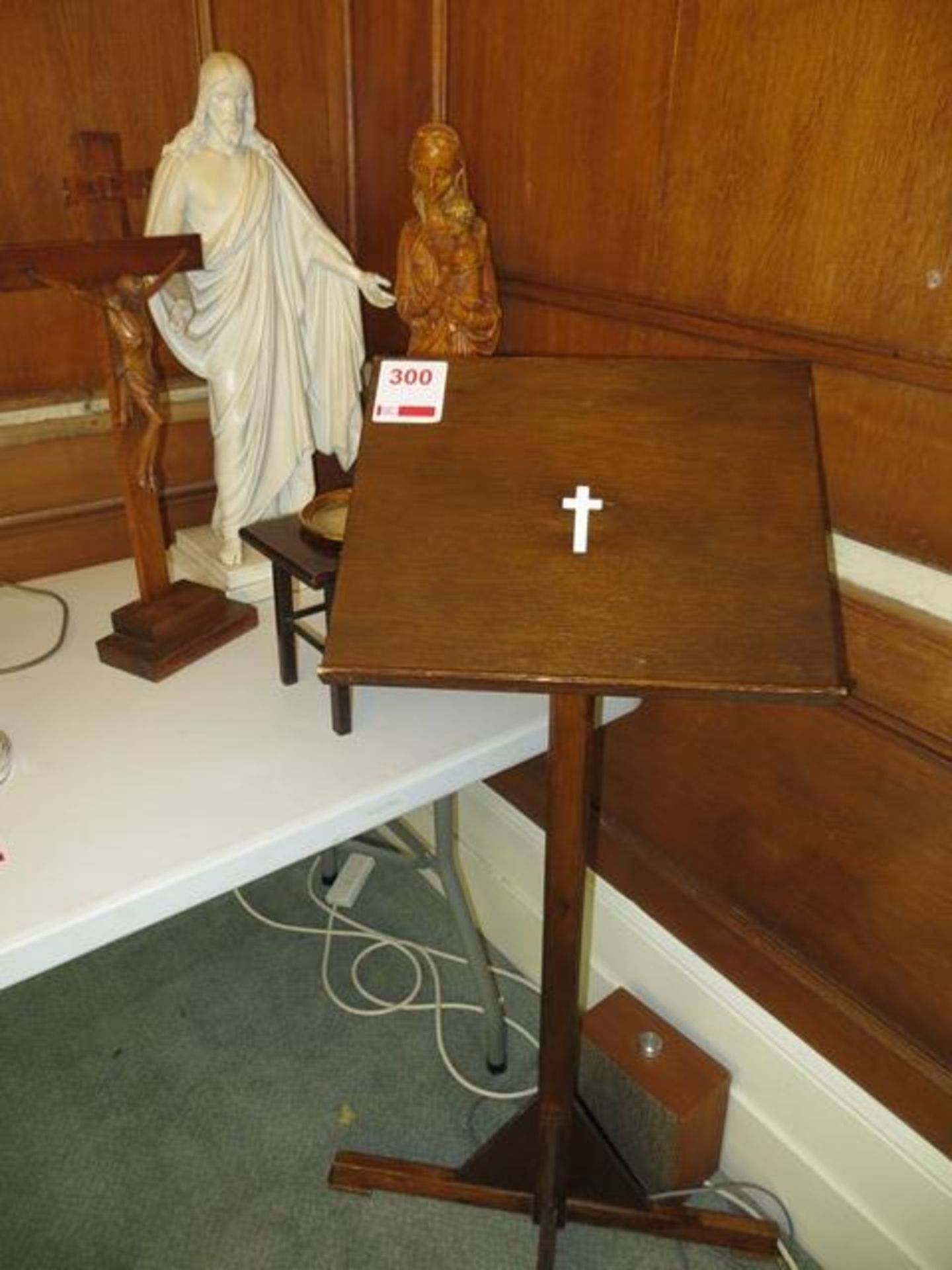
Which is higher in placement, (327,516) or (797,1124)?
(327,516)

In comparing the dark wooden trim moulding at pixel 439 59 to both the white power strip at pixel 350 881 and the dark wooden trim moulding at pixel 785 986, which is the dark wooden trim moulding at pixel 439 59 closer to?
the dark wooden trim moulding at pixel 785 986

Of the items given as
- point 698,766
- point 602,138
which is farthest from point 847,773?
point 602,138

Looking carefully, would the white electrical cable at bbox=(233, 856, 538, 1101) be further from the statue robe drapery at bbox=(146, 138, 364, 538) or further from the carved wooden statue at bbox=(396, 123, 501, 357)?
the carved wooden statue at bbox=(396, 123, 501, 357)

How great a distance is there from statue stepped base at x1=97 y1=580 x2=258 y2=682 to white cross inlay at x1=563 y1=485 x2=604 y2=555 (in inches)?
27.5

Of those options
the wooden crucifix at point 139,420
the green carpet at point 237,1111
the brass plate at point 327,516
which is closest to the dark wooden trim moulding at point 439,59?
the wooden crucifix at point 139,420

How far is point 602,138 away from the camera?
123cm

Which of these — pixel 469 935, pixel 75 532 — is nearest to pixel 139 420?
pixel 75 532

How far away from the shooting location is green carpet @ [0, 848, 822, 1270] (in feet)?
4.56

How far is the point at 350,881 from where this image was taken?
78.1 inches

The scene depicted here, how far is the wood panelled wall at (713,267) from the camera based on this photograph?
99 cm

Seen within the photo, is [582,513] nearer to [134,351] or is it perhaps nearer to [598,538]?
[598,538]

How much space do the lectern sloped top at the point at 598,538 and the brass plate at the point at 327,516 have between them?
30 centimetres

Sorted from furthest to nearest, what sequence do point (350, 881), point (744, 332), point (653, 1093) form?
point (350, 881) < point (653, 1093) < point (744, 332)

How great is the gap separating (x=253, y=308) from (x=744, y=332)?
27.5 inches
